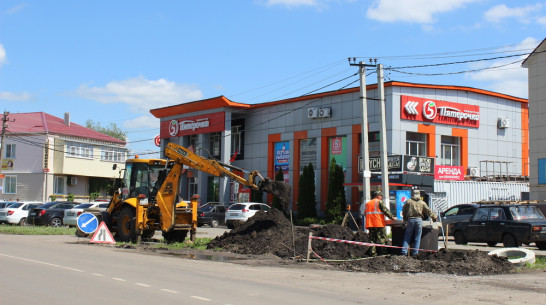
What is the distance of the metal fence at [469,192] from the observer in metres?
37.0

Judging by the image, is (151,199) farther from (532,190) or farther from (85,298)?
(532,190)

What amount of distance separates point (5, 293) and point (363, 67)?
68.0ft

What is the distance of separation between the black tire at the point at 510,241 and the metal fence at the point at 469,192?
13.3m

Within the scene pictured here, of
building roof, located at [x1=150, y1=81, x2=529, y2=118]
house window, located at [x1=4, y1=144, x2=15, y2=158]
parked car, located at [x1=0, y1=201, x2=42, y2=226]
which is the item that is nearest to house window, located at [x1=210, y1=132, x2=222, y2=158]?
building roof, located at [x1=150, y1=81, x2=529, y2=118]

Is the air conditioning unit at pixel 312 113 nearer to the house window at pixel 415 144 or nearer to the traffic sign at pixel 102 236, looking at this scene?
the house window at pixel 415 144

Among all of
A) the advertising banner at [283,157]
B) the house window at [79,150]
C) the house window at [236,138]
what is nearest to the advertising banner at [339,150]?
the advertising banner at [283,157]

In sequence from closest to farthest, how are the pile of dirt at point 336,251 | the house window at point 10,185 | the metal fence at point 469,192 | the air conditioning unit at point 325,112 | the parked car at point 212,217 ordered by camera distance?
1. the pile of dirt at point 336,251
2. the metal fence at point 469,192
3. the parked car at point 212,217
4. the air conditioning unit at point 325,112
5. the house window at point 10,185

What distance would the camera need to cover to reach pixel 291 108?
4631 centimetres

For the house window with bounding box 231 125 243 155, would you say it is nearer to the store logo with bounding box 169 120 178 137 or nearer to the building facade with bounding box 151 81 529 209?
the building facade with bounding box 151 81 529 209

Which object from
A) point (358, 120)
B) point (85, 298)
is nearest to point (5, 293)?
point (85, 298)

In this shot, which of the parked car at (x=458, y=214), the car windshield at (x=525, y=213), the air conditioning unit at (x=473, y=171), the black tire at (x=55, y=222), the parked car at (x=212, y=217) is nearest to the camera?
the car windshield at (x=525, y=213)

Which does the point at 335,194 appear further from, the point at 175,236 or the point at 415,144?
the point at 175,236

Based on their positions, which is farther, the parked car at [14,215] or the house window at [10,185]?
the house window at [10,185]

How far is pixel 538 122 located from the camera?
32438 mm
